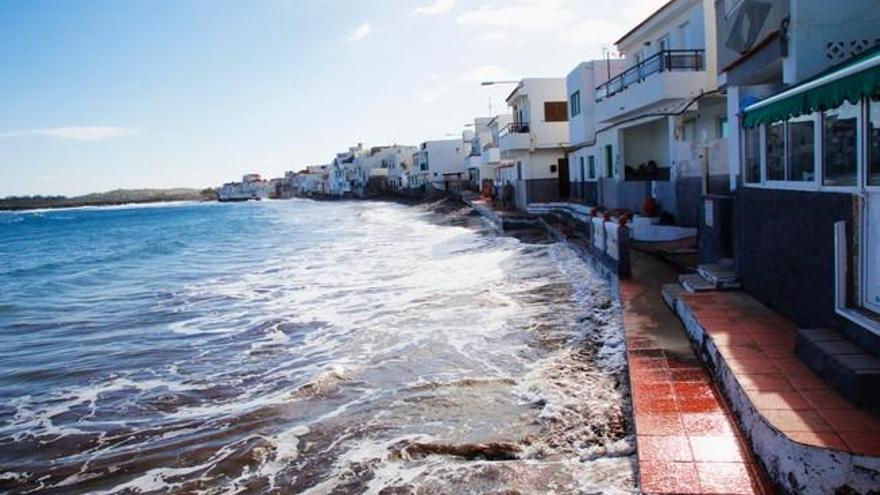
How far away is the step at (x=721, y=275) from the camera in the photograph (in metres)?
8.54

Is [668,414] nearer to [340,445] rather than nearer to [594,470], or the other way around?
[594,470]

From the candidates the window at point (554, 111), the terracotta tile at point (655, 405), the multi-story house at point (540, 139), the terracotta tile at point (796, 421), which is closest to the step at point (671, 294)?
the terracotta tile at point (655, 405)

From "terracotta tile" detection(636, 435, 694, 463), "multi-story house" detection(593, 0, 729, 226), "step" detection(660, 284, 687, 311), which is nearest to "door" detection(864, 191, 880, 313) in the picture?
"terracotta tile" detection(636, 435, 694, 463)

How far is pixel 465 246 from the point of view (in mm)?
24375

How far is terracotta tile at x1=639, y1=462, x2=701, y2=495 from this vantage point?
13.5ft

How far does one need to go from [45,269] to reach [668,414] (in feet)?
106

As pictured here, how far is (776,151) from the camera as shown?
24.2 ft

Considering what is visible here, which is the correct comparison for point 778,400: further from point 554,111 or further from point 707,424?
point 554,111

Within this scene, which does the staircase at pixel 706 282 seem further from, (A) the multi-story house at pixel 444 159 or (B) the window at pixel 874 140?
(A) the multi-story house at pixel 444 159

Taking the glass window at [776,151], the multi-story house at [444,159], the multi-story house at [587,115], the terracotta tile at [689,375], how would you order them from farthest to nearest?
1. the multi-story house at [444,159]
2. the multi-story house at [587,115]
3. the glass window at [776,151]
4. the terracotta tile at [689,375]

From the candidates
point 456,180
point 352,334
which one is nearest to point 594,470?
point 352,334

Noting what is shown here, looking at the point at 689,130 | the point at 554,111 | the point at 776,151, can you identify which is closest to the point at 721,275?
the point at 776,151

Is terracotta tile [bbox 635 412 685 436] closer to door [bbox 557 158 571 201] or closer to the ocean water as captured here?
the ocean water

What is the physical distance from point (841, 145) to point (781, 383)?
7.32 ft
